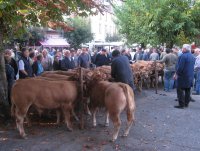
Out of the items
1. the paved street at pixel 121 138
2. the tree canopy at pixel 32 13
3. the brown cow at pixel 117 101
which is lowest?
the paved street at pixel 121 138

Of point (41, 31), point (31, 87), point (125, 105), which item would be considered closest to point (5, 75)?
point (31, 87)

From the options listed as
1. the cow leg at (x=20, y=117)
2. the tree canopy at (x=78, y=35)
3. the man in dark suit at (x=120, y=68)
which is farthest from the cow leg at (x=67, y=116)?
the tree canopy at (x=78, y=35)

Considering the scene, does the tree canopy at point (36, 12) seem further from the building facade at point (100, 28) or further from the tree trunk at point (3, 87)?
the building facade at point (100, 28)

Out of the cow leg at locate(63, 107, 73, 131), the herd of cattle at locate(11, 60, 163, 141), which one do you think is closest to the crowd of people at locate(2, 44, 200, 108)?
the herd of cattle at locate(11, 60, 163, 141)

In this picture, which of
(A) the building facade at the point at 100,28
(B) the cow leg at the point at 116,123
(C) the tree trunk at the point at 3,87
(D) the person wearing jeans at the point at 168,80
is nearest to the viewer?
(B) the cow leg at the point at 116,123

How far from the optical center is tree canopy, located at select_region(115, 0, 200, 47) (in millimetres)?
22031

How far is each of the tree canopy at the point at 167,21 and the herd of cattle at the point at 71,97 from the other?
14268 millimetres

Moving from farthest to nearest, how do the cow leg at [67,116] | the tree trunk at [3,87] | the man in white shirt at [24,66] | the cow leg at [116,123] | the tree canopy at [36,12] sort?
the man in white shirt at [24,66] < the tree trunk at [3,87] < the cow leg at [67,116] < the cow leg at [116,123] < the tree canopy at [36,12]

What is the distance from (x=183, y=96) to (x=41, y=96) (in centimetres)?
552

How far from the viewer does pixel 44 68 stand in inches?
545

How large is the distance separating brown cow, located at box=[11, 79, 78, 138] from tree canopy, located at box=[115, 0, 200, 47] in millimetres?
14771

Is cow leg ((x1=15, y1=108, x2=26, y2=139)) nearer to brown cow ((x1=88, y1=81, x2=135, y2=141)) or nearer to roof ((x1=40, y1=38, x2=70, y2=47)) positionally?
brown cow ((x1=88, y1=81, x2=135, y2=141))

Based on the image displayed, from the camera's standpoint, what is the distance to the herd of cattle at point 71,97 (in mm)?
7410

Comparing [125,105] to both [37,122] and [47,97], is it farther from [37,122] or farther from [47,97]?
Result: [37,122]
